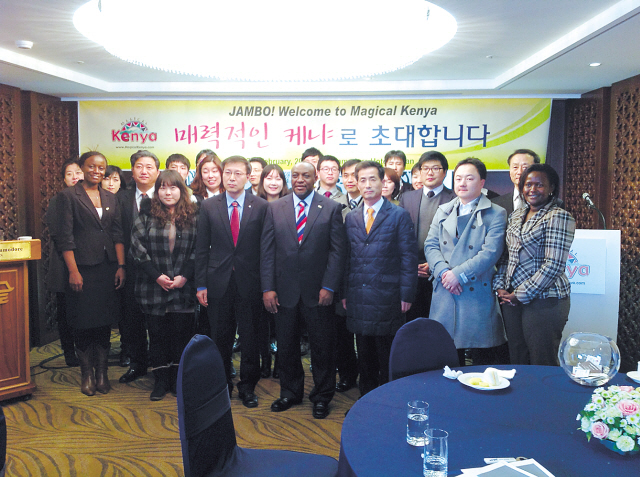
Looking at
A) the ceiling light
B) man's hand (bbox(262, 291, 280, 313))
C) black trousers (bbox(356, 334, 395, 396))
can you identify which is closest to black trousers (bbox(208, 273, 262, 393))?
man's hand (bbox(262, 291, 280, 313))

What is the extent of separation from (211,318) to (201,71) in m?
2.86

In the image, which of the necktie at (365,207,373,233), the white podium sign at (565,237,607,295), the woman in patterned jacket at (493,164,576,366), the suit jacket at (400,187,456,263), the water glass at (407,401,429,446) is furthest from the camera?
the white podium sign at (565,237,607,295)

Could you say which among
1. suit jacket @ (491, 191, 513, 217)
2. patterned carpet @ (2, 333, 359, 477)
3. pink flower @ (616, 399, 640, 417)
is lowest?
patterned carpet @ (2, 333, 359, 477)

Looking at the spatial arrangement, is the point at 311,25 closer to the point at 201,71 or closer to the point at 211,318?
the point at 201,71

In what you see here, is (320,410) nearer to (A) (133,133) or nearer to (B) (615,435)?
(B) (615,435)

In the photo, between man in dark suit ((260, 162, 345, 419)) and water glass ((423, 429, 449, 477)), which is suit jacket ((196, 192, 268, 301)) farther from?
water glass ((423, 429, 449, 477))

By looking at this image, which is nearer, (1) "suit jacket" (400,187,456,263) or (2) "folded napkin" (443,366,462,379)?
(2) "folded napkin" (443,366,462,379)

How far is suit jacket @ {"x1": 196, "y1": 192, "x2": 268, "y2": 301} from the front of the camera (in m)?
3.44

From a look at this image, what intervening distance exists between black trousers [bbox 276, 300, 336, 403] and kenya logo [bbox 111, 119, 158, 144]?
3667 millimetres

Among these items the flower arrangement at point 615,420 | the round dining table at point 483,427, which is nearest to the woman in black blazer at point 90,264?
the round dining table at point 483,427

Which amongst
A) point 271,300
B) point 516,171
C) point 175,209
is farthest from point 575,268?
point 175,209

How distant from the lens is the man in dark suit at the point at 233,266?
344 cm

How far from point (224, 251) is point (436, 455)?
2459 millimetres

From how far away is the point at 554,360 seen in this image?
287 centimetres
